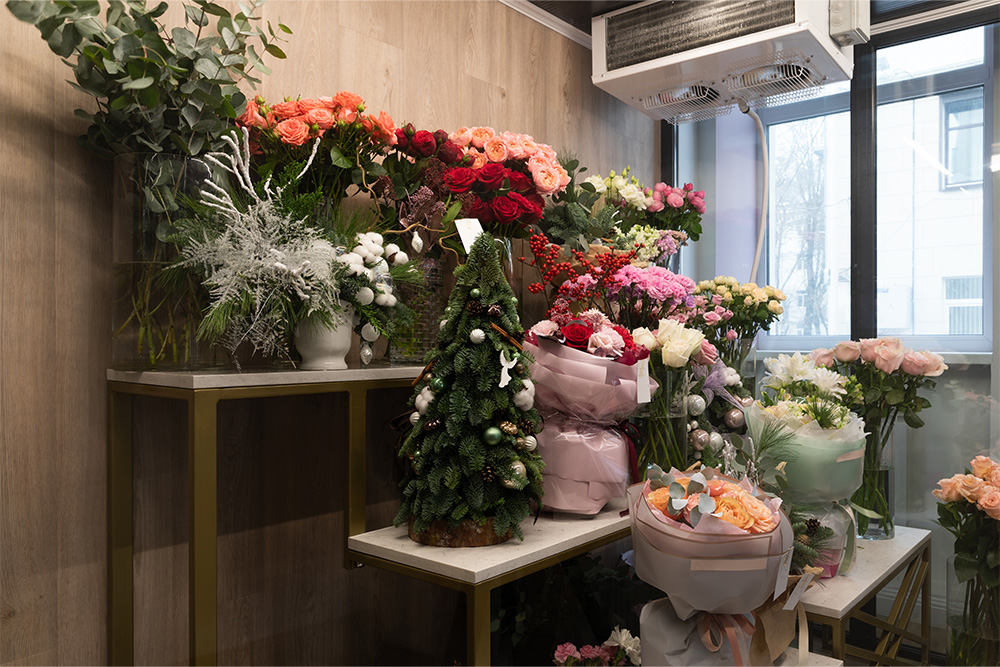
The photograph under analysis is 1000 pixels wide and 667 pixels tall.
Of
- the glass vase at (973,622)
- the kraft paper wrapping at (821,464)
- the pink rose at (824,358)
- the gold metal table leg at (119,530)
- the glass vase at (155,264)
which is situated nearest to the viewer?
the glass vase at (155,264)

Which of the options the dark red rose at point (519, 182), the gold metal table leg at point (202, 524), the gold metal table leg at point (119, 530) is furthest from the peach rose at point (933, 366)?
the gold metal table leg at point (119, 530)

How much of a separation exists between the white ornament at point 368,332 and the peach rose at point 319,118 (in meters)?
0.43

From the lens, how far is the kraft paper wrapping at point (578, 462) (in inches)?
57.7

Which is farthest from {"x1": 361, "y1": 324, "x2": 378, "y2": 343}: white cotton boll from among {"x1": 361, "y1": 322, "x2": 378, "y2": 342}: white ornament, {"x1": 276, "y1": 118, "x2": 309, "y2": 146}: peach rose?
{"x1": 276, "y1": 118, "x2": 309, "y2": 146}: peach rose

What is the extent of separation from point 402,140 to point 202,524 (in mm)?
955

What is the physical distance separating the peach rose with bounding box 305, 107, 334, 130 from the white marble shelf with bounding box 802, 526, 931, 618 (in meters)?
1.42

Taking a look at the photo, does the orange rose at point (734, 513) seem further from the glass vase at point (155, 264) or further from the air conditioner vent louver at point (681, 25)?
the air conditioner vent louver at point (681, 25)

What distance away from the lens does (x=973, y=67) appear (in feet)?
7.09

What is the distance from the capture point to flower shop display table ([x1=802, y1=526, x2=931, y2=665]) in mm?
1468

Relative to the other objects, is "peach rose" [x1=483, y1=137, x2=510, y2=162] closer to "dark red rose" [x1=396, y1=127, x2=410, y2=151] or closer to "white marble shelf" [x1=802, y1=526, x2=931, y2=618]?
"dark red rose" [x1=396, y1=127, x2=410, y2=151]

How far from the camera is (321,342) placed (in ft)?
4.45

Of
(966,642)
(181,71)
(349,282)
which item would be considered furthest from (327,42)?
(966,642)

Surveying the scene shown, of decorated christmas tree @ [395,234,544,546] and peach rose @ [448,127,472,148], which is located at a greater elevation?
peach rose @ [448,127,472,148]

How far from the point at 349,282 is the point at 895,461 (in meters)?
1.87
